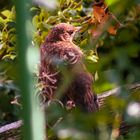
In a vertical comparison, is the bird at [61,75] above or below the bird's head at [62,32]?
below

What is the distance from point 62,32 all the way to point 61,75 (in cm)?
91

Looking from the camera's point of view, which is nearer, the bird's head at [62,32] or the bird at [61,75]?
the bird at [61,75]

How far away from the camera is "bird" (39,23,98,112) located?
183 centimetres

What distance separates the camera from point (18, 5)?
1.17ft

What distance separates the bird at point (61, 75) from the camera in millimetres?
1826

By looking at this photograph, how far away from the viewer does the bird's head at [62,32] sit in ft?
7.97

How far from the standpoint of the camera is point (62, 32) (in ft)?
8.32

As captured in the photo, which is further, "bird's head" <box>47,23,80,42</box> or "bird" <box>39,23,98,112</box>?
"bird's head" <box>47,23,80,42</box>

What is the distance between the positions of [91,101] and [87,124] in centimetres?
146

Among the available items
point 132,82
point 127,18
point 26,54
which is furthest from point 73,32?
point 26,54

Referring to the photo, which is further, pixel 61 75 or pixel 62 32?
pixel 62 32

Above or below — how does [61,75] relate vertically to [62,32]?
below

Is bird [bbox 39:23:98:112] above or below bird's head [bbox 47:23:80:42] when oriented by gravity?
below

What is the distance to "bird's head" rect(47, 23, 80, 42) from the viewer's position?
2.43m
